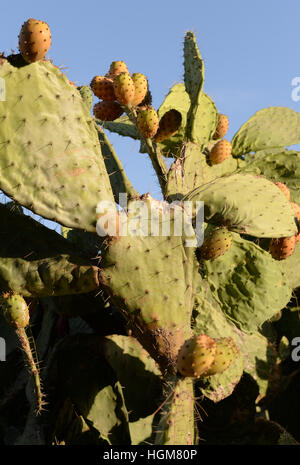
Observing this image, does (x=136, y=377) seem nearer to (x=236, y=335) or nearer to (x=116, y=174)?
(x=236, y=335)

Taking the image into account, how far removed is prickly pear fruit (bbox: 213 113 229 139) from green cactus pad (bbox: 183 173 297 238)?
2.74 ft

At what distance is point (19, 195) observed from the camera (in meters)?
1.71

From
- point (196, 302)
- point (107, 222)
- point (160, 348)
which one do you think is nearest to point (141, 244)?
point (107, 222)

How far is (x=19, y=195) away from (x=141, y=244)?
41 centimetres

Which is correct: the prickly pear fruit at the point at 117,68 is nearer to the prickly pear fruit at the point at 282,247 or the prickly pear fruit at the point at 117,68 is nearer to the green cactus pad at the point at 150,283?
the green cactus pad at the point at 150,283

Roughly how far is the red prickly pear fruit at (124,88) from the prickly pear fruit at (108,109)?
0.13 metres

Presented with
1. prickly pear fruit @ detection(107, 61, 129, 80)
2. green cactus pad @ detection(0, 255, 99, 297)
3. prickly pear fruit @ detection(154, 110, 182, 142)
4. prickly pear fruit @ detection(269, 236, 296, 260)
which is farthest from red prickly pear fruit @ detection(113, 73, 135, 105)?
prickly pear fruit @ detection(269, 236, 296, 260)

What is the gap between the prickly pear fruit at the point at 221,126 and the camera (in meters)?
2.71

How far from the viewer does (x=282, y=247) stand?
223 centimetres

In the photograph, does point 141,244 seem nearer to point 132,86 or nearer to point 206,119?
point 132,86

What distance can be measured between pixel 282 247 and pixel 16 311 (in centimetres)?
111

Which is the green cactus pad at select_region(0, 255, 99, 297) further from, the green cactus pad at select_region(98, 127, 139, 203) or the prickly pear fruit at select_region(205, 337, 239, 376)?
the green cactus pad at select_region(98, 127, 139, 203)

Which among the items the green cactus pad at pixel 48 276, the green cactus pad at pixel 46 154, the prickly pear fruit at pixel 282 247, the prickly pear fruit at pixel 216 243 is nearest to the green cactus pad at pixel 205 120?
the prickly pear fruit at pixel 282 247
